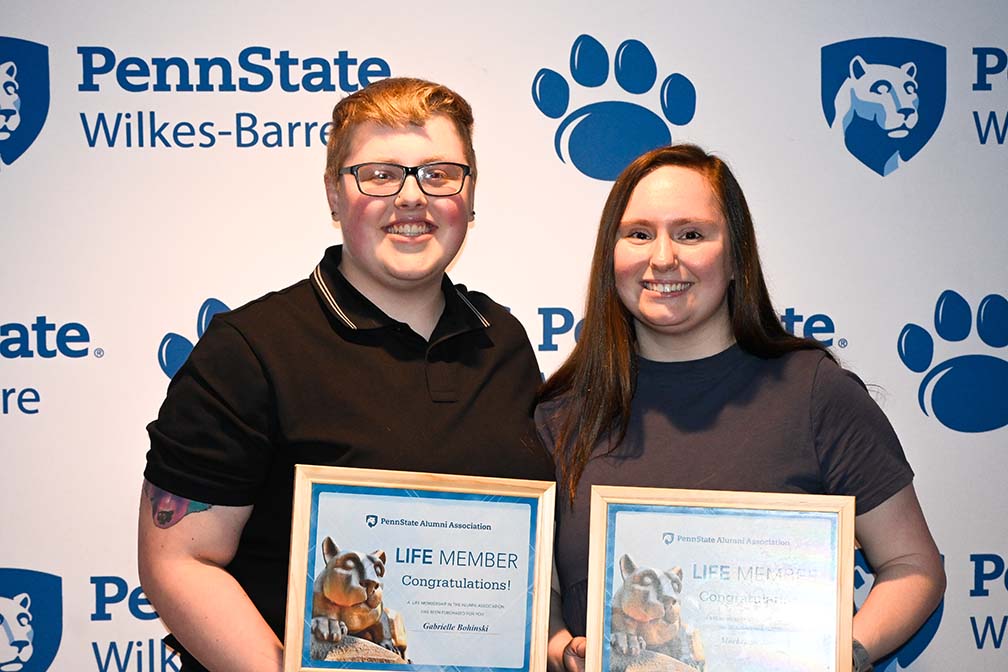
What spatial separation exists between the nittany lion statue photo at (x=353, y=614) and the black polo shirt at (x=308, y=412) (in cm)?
19

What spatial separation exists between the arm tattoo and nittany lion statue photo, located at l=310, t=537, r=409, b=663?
27 cm

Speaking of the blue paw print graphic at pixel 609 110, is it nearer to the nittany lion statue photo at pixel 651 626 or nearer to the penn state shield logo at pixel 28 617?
the nittany lion statue photo at pixel 651 626

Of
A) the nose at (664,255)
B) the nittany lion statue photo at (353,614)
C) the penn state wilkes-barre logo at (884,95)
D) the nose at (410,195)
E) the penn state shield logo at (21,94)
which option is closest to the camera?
the nittany lion statue photo at (353,614)

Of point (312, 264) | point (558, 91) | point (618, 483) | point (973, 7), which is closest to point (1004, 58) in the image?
point (973, 7)

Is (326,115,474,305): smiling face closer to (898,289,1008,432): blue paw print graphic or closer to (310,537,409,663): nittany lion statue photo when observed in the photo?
(310,537,409,663): nittany lion statue photo

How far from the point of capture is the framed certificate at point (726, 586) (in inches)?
71.4

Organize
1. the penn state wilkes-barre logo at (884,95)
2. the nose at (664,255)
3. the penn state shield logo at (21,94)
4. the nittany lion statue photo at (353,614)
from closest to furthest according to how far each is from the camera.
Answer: the nittany lion statue photo at (353,614) < the nose at (664,255) < the penn state shield logo at (21,94) < the penn state wilkes-barre logo at (884,95)

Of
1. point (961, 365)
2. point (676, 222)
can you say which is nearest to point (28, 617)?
point (676, 222)

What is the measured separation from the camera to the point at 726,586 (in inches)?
72.1

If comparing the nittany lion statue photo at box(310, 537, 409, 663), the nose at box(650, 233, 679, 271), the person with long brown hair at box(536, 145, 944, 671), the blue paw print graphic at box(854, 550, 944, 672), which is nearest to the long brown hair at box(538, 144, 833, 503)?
the person with long brown hair at box(536, 145, 944, 671)

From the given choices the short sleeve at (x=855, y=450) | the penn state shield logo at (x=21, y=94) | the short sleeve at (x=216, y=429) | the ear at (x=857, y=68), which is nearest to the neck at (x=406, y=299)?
the short sleeve at (x=216, y=429)

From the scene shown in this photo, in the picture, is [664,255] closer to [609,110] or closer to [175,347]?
[609,110]

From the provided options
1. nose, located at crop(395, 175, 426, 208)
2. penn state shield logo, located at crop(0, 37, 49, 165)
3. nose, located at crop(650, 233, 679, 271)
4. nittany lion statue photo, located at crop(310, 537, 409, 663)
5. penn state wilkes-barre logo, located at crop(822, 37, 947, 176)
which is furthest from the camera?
penn state wilkes-barre logo, located at crop(822, 37, 947, 176)

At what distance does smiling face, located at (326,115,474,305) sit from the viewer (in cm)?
197
